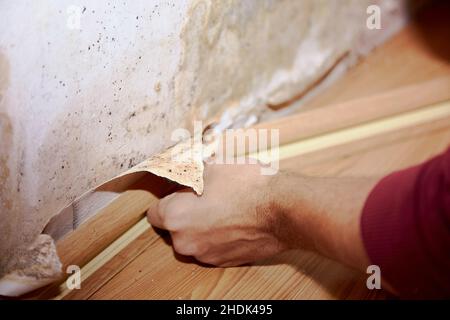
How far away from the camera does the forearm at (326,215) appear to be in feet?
2.24

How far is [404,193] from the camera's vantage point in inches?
24.8

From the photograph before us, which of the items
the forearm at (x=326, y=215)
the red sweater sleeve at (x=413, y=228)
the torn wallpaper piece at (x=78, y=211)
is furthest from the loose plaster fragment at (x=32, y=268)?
the red sweater sleeve at (x=413, y=228)

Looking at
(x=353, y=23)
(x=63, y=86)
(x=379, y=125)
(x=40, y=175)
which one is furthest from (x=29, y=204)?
(x=353, y=23)

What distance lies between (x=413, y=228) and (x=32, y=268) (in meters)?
0.59

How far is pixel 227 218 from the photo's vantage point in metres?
0.84

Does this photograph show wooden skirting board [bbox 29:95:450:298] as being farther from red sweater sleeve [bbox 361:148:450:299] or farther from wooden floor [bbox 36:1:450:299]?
red sweater sleeve [bbox 361:148:450:299]

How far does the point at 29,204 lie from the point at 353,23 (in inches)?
38.9

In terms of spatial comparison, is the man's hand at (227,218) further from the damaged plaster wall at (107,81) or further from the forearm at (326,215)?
the damaged plaster wall at (107,81)

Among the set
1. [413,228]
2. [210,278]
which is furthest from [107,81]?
[413,228]

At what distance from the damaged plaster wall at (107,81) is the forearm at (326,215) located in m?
0.29

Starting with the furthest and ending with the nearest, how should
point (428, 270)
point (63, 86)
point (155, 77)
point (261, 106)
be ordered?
1. point (261, 106)
2. point (155, 77)
3. point (63, 86)
4. point (428, 270)

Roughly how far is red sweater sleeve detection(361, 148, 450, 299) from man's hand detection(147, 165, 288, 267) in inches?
7.3

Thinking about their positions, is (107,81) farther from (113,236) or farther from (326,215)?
(326,215)
